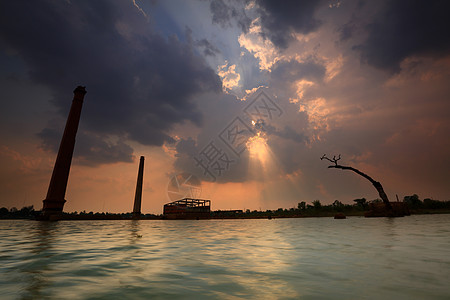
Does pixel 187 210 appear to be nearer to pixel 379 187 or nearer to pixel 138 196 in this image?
pixel 138 196

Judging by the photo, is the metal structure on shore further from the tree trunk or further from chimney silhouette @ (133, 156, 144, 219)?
the tree trunk

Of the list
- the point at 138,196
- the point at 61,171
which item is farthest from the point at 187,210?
the point at 61,171

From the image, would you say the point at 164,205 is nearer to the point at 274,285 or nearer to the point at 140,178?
the point at 140,178

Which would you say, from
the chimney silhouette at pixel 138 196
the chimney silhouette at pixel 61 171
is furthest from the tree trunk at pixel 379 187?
the chimney silhouette at pixel 138 196

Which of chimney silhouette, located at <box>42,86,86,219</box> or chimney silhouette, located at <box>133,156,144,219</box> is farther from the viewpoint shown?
chimney silhouette, located at <box>133,156,144,219</box>

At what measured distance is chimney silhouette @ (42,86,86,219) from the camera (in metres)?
33.2

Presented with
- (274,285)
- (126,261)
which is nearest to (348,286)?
(274,285)

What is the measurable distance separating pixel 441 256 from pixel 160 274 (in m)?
5.56

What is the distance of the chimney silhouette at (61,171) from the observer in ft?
109

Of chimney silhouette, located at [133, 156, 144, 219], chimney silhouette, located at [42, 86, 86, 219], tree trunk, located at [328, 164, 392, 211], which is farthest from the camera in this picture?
chimney silhouette, located at [133, 156, 144, 219]

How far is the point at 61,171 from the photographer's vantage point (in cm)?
3466

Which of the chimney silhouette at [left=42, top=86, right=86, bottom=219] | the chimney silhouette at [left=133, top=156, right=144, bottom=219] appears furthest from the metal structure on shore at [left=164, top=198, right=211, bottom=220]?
the chimney silhouette at [left=42, top=86, right=86, bottom=219]

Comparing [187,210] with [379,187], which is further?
[187,210]

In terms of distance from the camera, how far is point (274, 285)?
9.33 ft
